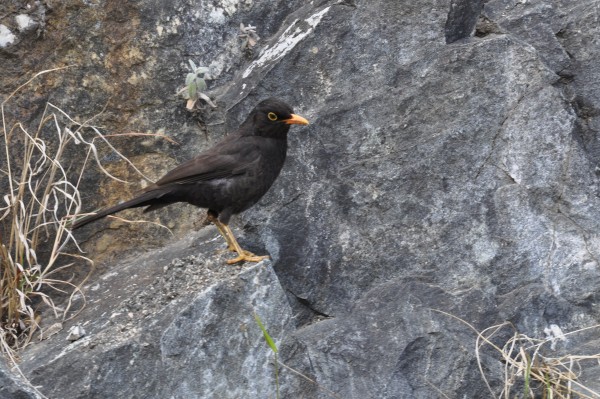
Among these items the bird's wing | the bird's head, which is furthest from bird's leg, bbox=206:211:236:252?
the bird's head

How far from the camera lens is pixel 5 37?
650 centimetres

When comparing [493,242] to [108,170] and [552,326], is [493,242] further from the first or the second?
[108,170]

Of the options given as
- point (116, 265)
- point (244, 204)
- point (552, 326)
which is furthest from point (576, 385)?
point (116, 265)

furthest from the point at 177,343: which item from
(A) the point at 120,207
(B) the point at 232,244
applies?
(A) the point at 120,207

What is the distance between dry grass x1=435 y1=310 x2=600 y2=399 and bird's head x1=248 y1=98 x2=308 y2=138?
156 cm

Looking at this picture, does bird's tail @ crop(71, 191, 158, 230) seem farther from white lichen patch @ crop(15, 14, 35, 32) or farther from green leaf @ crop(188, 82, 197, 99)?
white lichen patch @ crop(15, 14, 35, 32)

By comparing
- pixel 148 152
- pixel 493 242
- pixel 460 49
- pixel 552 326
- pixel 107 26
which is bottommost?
pixel 552 326

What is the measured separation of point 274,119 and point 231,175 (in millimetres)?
451

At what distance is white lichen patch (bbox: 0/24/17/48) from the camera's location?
255 inches

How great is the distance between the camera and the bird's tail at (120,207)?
5754 mm

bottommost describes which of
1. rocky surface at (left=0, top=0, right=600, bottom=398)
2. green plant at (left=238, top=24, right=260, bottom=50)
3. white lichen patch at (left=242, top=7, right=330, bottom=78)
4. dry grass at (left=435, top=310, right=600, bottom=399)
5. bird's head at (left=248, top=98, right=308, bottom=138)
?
dry grass at (left=435, top=310, right=600, bottom=399)

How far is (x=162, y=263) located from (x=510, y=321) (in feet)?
7.10

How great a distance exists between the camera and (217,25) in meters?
6.98

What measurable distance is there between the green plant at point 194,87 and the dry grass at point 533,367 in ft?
7.72
